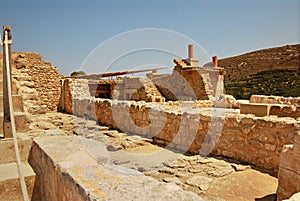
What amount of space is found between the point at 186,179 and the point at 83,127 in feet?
17.8

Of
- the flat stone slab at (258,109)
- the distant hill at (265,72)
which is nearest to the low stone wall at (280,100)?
the flat stone slab at (258,109)

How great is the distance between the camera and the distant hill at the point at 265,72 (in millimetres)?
26047

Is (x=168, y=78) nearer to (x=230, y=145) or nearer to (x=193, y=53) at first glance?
(x=193, y=53)

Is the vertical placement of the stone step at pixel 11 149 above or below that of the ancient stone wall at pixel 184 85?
below

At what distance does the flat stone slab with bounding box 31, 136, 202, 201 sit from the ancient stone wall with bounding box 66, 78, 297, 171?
2943 millimetres

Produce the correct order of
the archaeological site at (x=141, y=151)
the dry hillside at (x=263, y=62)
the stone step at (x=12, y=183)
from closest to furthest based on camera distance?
1. the archaeological site at (x=141, y=151)
2. the stone step at (x=12, y=183)
3. the dry hillside at (x=263, y=62)

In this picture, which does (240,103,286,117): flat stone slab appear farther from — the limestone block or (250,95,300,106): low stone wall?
(250,95,300,106): low stone wall

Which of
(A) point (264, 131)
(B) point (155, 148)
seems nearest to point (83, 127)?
(B) point (155, 148)

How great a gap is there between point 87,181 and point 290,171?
2560mm

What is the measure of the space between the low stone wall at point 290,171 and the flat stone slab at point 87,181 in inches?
81.3

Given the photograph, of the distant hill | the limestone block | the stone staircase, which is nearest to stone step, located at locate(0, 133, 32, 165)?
the stone staircase

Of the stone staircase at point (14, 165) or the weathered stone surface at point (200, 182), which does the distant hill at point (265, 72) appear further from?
the stone staircase at point (14, 165)

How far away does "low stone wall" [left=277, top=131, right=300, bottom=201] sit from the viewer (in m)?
3.00

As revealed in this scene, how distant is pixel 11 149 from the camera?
3.09 metres
